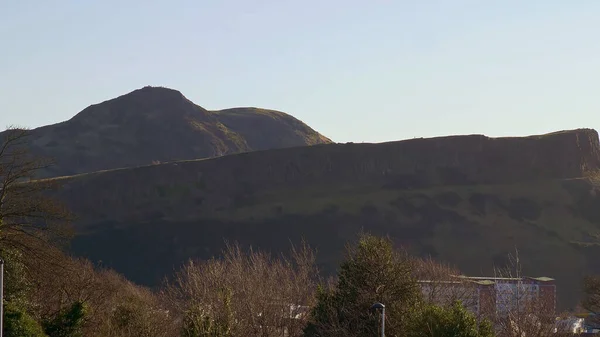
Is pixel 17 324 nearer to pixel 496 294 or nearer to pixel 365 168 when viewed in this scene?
pixel 496 294

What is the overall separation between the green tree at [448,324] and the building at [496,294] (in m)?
9.76

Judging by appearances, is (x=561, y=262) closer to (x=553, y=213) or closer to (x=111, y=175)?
(x=553, y=213)

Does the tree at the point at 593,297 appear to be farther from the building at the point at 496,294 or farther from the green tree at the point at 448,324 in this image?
the green tree at the point at 448,324

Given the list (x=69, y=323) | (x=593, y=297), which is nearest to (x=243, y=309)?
(x=69, y=323)

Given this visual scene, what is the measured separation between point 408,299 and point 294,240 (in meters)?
110

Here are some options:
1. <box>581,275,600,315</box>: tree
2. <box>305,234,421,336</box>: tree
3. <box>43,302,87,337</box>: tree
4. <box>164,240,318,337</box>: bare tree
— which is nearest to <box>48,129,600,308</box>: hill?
<box>581,275,600,315</box>: tree

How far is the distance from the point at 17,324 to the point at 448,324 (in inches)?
638

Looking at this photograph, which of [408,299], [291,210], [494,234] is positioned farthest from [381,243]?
[291,210]

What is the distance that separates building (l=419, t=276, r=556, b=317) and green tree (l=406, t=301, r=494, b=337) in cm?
976

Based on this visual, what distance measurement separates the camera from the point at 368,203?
6348 inches

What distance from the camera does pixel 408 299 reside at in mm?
35562

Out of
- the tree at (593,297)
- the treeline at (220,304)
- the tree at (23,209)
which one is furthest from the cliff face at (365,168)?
the tree at (23,209)

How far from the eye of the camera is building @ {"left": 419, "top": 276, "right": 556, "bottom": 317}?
46.1 metres

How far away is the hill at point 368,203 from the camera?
142875 mm
